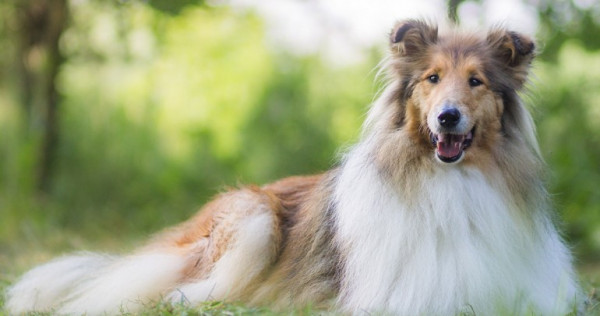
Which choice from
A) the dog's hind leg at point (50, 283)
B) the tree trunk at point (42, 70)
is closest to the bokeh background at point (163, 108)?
the tree trunk at point (42, 70)

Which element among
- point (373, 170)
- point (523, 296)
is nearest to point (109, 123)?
point (373, 170)

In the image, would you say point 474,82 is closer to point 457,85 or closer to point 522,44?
point 457,85

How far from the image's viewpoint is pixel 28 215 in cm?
938

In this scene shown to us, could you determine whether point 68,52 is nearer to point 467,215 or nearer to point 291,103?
point 291,103

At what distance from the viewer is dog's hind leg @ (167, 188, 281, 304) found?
494 centimetres

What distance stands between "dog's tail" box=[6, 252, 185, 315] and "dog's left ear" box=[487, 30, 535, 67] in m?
2.49

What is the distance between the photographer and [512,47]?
4594mm

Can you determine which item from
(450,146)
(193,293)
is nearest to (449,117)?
(450,146)

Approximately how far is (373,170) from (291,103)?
616 centimetres

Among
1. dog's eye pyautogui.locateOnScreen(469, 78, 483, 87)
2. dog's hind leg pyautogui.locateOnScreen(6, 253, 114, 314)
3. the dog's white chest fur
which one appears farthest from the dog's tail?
dog's eye pyautogui.locateOnScreen(469, 78, 483, 87)

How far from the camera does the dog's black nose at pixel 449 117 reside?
421 cm

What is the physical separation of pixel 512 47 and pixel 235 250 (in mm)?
2143

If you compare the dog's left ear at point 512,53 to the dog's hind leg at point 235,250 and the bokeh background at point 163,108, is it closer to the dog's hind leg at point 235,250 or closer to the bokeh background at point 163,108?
the dog's hind leg at point 235,250

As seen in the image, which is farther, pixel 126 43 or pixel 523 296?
pixel 126 43
